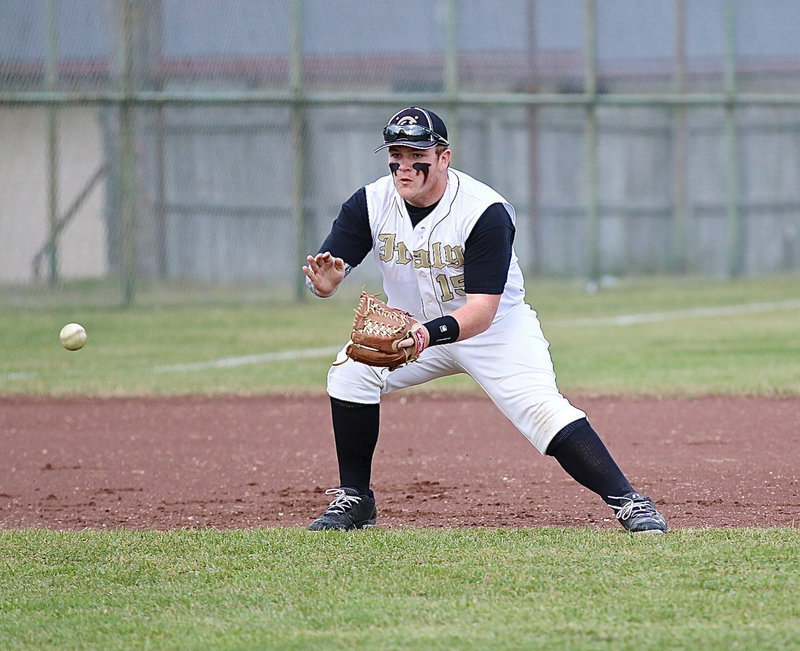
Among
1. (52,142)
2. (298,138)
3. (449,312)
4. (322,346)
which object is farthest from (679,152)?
(449,312)

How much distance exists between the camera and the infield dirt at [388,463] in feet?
16.2

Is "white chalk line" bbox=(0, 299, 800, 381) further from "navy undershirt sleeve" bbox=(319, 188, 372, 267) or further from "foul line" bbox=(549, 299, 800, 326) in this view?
"navy undershirt sleeve" bbox=(319, 188, 372, 267)

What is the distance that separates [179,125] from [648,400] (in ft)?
24.1

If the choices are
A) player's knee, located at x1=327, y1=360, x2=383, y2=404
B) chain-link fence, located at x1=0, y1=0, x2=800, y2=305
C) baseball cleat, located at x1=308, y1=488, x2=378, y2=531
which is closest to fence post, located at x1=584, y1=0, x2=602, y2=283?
chain-link fence, located at x1=0, y1=0, x2=800, y2=305

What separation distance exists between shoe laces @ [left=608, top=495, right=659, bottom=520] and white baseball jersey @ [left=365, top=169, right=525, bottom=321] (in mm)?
824

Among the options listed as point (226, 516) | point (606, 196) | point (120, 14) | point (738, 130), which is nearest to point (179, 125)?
point (120, 14)

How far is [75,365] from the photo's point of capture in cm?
980

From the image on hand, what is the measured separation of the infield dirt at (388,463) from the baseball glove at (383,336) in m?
0.77

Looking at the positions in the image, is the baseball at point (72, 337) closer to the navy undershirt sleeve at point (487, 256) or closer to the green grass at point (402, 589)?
the green grass at point (402, 589)

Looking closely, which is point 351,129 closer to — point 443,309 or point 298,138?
point 298,138

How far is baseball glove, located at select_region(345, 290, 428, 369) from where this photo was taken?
4250 mm

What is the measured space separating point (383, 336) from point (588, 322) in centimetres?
816

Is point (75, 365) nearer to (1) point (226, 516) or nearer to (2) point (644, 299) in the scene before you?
(1) point (226, 516)

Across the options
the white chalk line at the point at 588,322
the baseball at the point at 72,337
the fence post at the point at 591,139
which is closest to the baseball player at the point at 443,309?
the baseball at the point at 72,337
